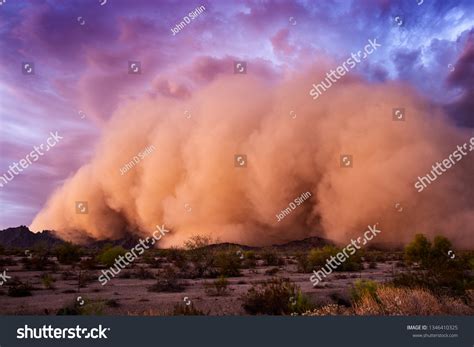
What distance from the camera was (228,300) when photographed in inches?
664

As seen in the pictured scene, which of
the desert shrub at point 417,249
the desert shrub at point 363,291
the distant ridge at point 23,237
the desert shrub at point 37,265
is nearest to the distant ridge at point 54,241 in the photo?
the distant ridge at point 23,237

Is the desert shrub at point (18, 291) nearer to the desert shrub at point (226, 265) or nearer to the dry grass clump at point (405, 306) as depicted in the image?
the desert shrub at point (226, 265)

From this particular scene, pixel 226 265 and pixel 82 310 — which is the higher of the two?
pixel 226 265

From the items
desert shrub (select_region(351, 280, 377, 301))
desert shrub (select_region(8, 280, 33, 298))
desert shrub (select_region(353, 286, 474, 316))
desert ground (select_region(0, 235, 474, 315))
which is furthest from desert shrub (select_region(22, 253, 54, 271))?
desert shrub (select_region(353, 286, 474, 316))

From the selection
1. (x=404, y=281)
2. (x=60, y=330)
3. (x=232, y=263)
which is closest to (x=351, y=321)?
(x=60, y=330)

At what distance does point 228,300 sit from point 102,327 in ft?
25.8

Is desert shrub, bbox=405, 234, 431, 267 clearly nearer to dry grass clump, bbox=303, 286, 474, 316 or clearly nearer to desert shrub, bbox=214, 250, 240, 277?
desert shrub, bbox=214, 250, 240, 277

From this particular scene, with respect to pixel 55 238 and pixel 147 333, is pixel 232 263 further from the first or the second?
pixel 55 238

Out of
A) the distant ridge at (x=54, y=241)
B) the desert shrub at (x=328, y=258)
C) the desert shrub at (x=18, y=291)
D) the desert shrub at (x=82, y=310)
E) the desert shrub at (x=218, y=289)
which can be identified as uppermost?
the distant ridge at (x=54, y=241)

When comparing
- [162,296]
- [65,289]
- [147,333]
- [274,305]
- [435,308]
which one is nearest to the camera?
[147,333]

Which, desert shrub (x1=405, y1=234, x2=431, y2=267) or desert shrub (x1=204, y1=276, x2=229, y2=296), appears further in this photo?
desert shrub (x1=405, y1=234, x2=431, y2=267)

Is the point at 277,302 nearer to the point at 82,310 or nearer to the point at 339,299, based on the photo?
the point at 339,299

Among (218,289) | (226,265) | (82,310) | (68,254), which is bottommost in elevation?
(82,310)

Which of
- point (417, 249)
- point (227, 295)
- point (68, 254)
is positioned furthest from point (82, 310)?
point (417, 249)
